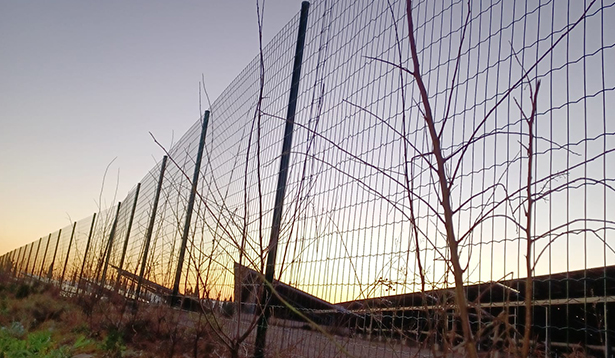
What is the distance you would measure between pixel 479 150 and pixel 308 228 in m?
1.13

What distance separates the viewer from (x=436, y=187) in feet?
6.06

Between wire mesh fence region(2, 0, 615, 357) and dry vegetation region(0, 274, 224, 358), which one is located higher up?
wire mesh fence region(2, 0, 615, 357)

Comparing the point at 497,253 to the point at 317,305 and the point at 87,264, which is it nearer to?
the point at 317,305

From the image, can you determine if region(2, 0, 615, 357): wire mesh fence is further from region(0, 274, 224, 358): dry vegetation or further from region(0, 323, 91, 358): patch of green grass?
region(0, 323, 91, 358): patch of green grass

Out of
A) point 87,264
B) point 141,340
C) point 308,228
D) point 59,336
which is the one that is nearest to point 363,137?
point 308,228

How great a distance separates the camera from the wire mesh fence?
105cm

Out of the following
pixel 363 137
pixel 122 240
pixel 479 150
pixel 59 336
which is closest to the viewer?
pixel 479 150

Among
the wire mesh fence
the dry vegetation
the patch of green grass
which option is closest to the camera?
the wire mesh fence

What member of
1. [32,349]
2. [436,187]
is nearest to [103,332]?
[32,349]

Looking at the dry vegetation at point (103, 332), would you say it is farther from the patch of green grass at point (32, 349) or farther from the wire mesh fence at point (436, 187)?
the wire mesh fence at point (436, 187)

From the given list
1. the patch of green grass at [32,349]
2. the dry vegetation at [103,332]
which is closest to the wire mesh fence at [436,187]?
the dry vegetation at [103,332]

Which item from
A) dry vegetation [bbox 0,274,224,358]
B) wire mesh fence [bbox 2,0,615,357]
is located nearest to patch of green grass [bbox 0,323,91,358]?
dry vegetation [bbox 0,274,224,358]

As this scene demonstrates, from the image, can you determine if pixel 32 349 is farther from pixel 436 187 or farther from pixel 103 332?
pixel 436 187

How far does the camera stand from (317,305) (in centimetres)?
280
